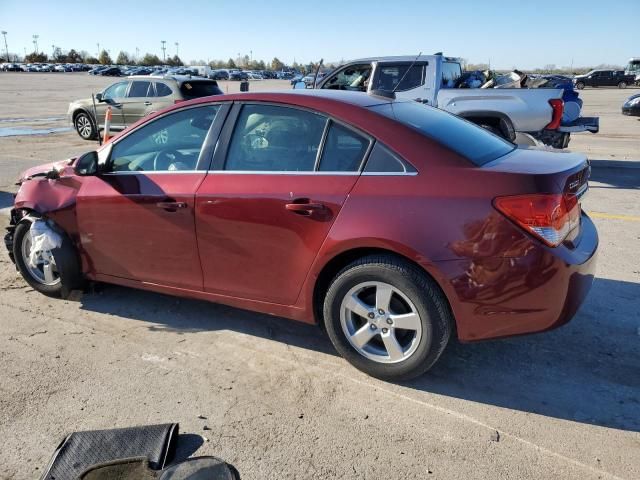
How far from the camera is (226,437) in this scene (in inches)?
110

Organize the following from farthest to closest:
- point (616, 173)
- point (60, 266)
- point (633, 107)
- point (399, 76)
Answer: point (633, 107), point (616, 173), point (399, 76), point (60, 266)

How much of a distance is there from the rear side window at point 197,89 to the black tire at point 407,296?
11208mm

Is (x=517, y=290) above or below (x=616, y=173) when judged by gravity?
above

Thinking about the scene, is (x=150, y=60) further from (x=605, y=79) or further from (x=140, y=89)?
(x=140, y=89)

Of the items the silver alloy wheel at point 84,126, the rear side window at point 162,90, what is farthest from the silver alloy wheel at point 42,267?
the silver alloy wheel at point 84,126

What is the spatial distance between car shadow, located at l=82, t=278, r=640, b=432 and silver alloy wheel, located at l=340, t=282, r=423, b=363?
0.26m

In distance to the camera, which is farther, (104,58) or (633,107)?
(104,58)

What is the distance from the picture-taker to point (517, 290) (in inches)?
112

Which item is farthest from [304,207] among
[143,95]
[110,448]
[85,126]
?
[85,126]

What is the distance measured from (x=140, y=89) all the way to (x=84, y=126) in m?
2.57

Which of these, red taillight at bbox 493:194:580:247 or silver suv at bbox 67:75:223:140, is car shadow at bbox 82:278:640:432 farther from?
silver suv at bbox 67:75:223:140

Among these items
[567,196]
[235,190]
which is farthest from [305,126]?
[567,196]

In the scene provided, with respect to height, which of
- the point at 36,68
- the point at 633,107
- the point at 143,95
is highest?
the point at 143,95

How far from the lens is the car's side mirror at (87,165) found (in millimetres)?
3969
